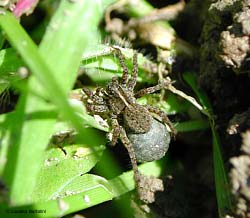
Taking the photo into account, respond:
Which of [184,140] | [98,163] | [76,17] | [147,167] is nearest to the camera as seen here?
[76,17]

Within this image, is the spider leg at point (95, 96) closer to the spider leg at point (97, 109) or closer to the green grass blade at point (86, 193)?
the spider leg at point (97, 109)

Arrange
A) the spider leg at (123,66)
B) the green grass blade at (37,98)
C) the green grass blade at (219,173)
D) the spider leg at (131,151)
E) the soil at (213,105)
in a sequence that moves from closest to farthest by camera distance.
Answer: the green grass blade at (37,98) → the green grass blade at (219,173) → the soil at (213,105) → the spider leg at (131,151) → the spider leg at (123,66)

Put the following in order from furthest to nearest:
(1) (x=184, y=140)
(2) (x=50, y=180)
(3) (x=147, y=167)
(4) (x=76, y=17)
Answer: (1) (x=184, y=140), (3) (x=147, y=167), (2) (x=50, y=180), (4) (x=76, y=17)

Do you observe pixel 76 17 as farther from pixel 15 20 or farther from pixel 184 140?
pixel 184 140

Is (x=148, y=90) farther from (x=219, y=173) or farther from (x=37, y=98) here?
(x=37, y=98)

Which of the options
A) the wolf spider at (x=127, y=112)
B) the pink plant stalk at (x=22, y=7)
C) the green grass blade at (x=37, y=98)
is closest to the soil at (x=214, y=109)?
the wolf spider at (x=127, y=112)

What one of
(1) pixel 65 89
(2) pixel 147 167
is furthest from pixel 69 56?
(2) pixel 147 167
